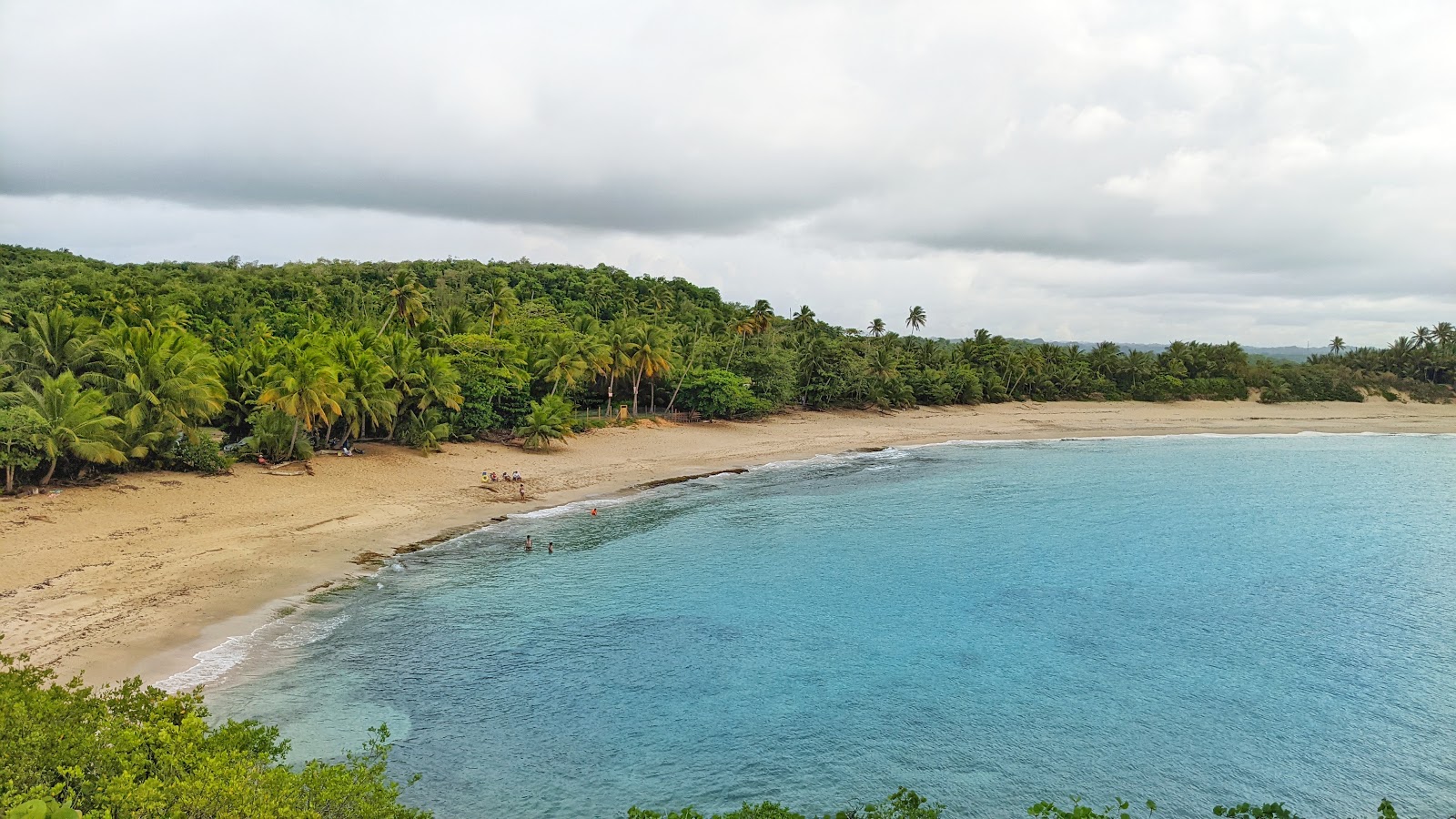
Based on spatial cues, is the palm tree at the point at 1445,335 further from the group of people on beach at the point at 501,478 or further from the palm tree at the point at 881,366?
the group of people on beach at the point at 501,478

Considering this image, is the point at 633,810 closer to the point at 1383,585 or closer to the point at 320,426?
the point at 1383,585

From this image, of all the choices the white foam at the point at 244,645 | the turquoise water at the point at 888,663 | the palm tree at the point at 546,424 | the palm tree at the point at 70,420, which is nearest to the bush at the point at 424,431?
the palm tree at the point at 546,424

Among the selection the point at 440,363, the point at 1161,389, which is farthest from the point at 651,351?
the point at 1161,389

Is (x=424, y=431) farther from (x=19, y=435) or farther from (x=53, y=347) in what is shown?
(x=19, y=435)

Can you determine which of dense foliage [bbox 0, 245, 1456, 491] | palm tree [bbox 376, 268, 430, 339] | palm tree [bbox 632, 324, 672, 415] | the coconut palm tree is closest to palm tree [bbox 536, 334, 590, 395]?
dense foliage [bbox 0, 245, 1456, 491]

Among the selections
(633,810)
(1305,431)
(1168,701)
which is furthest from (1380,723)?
(1305,431)
